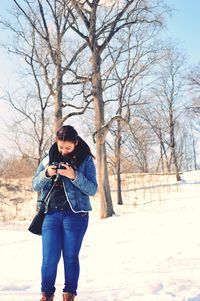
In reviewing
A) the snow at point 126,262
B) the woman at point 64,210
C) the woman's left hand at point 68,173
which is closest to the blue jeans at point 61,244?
the woman at point 64,210

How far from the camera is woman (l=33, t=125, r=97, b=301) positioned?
359cm

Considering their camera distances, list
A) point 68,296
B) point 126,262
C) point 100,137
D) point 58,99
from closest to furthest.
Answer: point 68,296 → point 126,262 → point 100,137 → point 58,99

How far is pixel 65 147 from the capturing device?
12.1 feet

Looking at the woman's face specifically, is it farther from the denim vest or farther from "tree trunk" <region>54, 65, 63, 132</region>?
"tree trunk" <region>54, 65, 63, 132</region>

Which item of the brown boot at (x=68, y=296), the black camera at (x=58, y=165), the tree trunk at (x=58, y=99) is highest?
the tree trunk at (x=58, y=99)

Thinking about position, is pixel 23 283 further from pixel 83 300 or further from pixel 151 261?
pixel 151 261

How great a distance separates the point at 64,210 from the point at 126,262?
12.3ft

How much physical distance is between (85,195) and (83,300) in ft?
3.62

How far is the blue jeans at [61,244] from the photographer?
3.59 m

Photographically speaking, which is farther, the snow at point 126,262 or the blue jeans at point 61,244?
the snow at point 126,262

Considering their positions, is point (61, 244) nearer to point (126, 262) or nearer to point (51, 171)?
point (51, 171)

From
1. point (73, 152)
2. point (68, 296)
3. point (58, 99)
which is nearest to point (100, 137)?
point (58, 99)

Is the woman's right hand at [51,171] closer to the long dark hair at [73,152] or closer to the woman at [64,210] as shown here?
the woman at [64,210]

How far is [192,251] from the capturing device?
7586mm
